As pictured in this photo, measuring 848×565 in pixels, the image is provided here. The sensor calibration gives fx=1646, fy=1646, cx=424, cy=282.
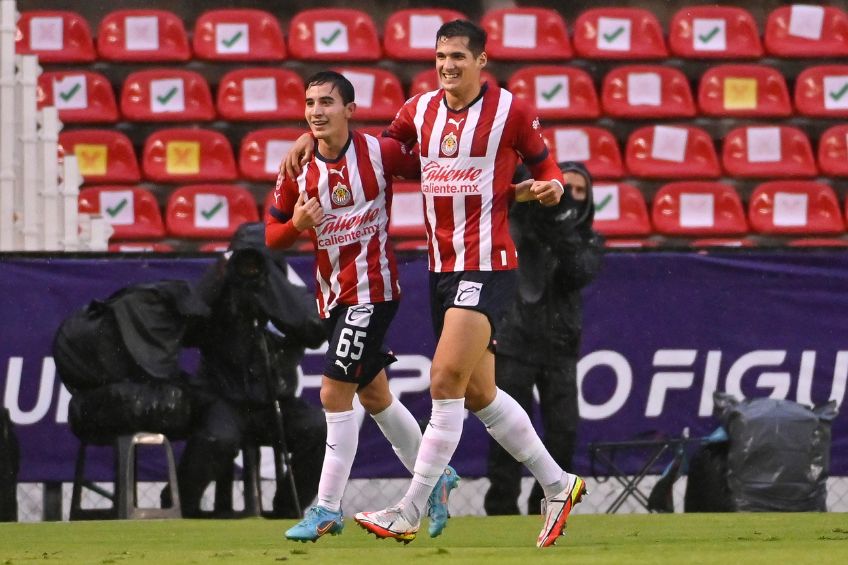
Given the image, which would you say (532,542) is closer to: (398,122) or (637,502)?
(398,122)

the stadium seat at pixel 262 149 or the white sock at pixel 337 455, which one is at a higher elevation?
the stadium seat at pixel 262 149

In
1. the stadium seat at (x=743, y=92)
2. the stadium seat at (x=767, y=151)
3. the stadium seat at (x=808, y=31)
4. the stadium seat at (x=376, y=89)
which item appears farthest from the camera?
the stadium seat at (x=808, y=31)

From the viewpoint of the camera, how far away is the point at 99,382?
8109 millimetres

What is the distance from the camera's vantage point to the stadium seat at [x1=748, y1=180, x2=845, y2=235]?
42.0 feet

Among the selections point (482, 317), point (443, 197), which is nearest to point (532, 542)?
point (482, 317)

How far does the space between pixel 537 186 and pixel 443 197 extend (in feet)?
1.21

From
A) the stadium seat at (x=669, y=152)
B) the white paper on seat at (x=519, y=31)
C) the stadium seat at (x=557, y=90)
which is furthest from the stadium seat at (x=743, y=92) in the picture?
the white paper on seat at (x=519, y=31)

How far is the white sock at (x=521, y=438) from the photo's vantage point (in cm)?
595

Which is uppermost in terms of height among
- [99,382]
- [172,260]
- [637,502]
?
[172,260]

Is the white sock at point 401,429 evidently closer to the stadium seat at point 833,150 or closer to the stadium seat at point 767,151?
the stadium seat at point 767,151

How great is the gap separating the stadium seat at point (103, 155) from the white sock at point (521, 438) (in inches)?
292

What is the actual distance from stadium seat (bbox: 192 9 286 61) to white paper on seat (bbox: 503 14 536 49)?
1.84 metres

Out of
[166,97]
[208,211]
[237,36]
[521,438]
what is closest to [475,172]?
[521,438]

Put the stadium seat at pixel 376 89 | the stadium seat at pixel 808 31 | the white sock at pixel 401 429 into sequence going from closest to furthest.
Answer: the white sock at pixel 401 429 < the stadium seat at pixel 376 89 < the stadium seat at pixel 808 31
